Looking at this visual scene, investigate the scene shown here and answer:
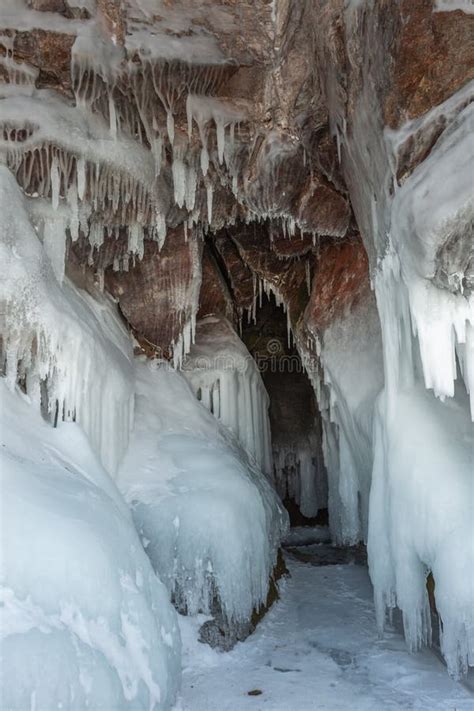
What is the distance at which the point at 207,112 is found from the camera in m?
6.35

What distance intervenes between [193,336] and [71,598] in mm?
5870

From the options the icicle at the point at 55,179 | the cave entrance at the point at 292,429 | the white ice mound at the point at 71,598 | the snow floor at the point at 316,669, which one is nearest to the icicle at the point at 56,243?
the icicle at the point at 55,179

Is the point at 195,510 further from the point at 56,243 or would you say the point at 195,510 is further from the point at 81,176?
the point at 81,176

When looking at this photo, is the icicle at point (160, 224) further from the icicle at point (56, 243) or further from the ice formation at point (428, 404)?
the ice formation at point (428, 404)

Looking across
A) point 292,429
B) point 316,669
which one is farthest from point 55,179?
point 292,429

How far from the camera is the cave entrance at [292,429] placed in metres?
13.2

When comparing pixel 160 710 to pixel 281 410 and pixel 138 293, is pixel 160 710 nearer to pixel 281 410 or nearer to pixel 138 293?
pixel 138 293

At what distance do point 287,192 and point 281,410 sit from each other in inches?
283

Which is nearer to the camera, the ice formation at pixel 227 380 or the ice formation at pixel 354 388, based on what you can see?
the ice formation at pixel 354 388

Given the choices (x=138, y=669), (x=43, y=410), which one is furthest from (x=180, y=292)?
(x=138, y=669)

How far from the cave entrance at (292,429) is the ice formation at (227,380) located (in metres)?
2.96

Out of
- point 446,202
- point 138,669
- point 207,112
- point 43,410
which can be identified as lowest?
point 138,669

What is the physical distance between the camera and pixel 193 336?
353 inches

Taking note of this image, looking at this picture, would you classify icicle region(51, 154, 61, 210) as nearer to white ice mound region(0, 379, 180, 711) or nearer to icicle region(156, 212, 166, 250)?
icicle region(156, 212, 166, 250)
